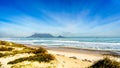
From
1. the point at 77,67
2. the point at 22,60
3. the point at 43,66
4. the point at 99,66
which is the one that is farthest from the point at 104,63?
the point at 22,60

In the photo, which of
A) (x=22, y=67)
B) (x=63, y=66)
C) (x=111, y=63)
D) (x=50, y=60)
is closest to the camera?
(x=111, y=63)

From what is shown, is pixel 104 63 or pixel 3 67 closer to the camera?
pixel 104 63

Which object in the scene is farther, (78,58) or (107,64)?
(78,58)

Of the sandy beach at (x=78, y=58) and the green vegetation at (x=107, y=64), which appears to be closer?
the green vegetation at (x=107, y=64)

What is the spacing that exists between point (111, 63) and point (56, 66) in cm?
319

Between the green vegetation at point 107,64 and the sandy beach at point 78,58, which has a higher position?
the green vegetation at point 107,64

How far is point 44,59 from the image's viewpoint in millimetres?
11555

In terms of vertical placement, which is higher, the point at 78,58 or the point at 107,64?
the point at 107,64

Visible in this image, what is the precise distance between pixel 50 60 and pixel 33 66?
1547mm

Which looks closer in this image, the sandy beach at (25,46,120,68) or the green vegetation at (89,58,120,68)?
the green vegetation at (89,58,120,68)

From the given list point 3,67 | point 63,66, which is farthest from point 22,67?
point 63,66

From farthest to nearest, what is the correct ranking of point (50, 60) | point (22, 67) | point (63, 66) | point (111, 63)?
point (50, 60) < point (63, 66) < point (22, 67) < point (111, 63)

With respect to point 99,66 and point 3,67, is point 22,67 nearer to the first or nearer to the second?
point 3,67

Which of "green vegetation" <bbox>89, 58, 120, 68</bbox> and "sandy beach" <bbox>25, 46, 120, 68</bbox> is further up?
"green vegetation" <bbox>89, 58, 120, 68</bbox>
